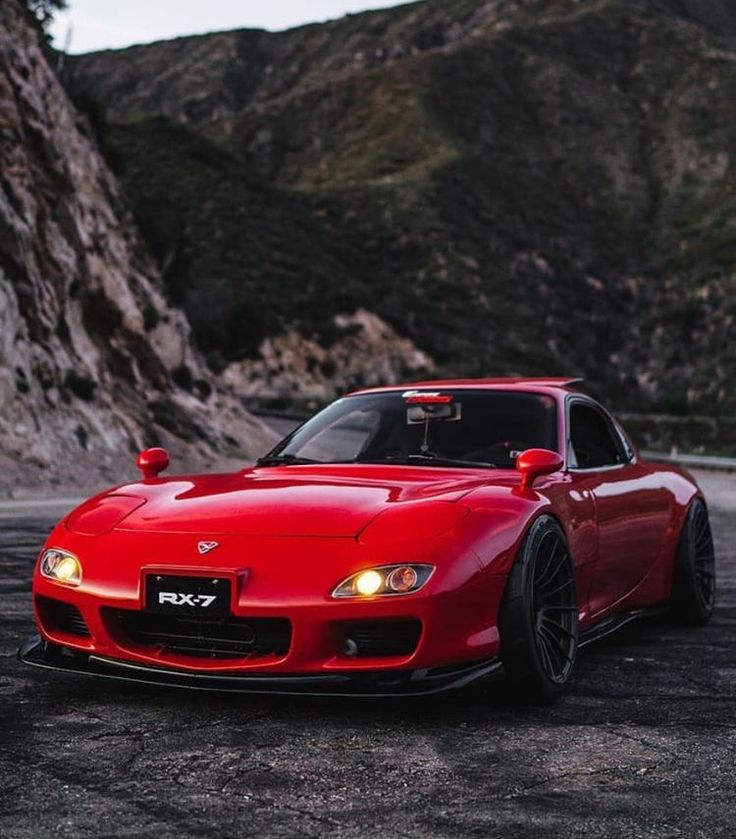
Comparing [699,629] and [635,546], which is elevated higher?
[635,546]

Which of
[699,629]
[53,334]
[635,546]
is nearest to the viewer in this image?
[635,546]

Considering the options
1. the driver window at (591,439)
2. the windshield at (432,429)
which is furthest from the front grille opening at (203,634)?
the driver window at (591,439)

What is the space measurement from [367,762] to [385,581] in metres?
0.67

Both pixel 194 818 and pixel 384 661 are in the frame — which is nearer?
pixel 194 818

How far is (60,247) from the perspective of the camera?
932 inches

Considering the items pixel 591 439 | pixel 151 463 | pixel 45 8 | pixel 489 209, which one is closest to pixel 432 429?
pixel 591 439

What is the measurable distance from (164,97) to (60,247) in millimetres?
113046

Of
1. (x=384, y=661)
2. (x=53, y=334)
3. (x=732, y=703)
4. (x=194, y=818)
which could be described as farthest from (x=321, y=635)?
(x=53, y=334)

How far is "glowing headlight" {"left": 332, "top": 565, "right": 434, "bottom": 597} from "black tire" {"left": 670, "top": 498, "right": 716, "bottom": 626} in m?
3.06

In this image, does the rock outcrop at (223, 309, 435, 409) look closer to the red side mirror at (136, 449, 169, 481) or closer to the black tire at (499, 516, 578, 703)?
the red side mirror at (136, 449, 169, 481)

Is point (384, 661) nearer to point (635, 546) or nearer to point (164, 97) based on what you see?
point (635, 546)

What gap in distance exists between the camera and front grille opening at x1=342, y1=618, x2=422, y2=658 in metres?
4.41

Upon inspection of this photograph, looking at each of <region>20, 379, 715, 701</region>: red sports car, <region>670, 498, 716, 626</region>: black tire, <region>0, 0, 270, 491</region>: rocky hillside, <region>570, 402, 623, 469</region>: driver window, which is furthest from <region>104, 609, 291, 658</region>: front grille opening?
<region>0, 0, 270, 491</region>: rocky hillside

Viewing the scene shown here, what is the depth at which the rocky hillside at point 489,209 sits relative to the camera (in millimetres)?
56906
